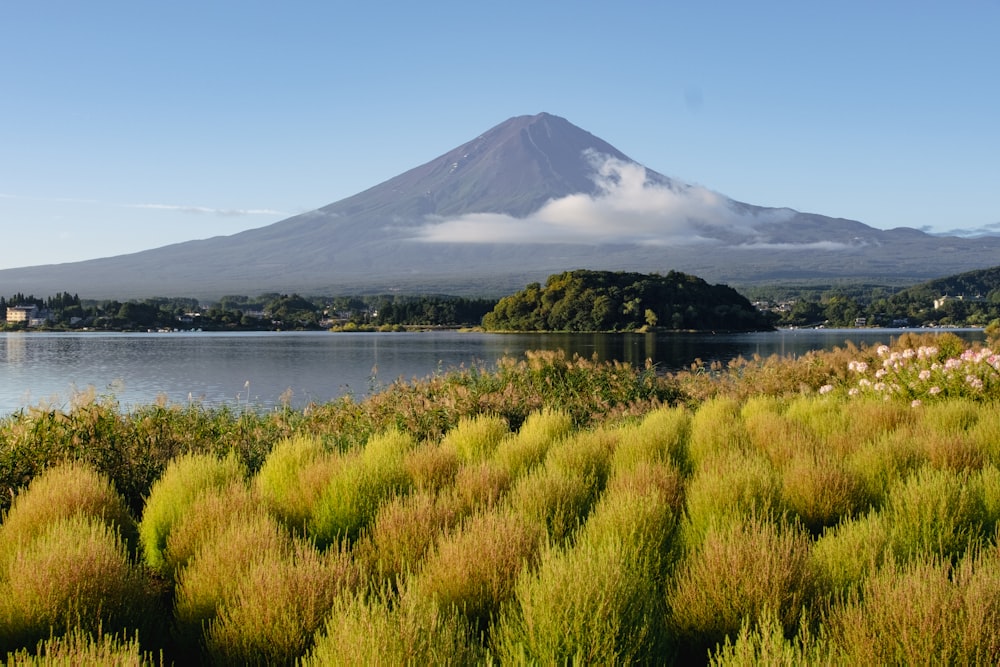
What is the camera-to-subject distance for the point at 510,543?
480 cm

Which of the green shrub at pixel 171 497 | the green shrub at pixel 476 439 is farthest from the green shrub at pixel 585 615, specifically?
the green shrub at pixel 476 439

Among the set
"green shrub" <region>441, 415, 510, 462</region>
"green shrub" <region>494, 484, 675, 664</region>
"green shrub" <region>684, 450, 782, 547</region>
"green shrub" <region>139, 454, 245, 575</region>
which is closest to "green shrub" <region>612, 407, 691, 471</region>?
"green shrub" <region>684, 450, 782, 547</region>

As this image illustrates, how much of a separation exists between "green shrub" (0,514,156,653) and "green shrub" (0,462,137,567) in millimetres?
709

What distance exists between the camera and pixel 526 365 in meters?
15.9

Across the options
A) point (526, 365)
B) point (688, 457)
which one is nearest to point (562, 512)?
point (688, 457)

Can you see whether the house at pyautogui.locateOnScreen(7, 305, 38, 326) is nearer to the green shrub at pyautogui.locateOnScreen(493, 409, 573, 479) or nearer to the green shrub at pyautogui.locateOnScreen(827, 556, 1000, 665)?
the green shrub at pyautogui.locateOnScreen(493, 409, 573, 479)

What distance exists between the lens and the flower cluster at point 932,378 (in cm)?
1191

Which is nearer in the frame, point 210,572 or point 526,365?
point 210,572

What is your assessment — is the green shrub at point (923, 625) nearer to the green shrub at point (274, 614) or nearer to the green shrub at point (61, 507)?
the green shrub at point (274, 614)

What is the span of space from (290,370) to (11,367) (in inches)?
544

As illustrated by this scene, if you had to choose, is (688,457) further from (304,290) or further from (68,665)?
(304,290)

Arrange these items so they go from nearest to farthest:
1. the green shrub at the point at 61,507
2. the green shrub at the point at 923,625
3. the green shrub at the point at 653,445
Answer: the green shrub at the point at 923,625, the green shrub at the point at 61,507, the green shrub at the point at 653,445

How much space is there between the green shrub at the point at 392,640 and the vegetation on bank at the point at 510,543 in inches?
0.6

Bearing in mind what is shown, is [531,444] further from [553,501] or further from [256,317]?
[256,317]
